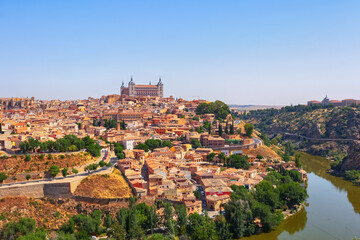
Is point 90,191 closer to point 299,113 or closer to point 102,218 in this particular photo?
point 102,218

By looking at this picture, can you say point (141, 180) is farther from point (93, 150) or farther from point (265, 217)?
point (265, 217)

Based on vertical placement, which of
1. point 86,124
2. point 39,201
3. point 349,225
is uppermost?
point 86,124

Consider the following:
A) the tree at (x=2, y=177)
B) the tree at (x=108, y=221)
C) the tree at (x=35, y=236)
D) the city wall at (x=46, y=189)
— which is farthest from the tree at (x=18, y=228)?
the tree at (x=2, y=177)

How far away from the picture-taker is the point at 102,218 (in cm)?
1727

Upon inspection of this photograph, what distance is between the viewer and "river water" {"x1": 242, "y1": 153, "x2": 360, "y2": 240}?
1744 cm

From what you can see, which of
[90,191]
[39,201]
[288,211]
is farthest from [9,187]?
[288,211]

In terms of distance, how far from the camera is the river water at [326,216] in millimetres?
17438

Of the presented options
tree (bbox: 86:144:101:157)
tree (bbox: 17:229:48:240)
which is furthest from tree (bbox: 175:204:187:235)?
tree (bbox: 86:144:101:157)

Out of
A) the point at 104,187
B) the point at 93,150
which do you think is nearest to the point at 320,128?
the point at 93,150

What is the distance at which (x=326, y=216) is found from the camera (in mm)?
20125

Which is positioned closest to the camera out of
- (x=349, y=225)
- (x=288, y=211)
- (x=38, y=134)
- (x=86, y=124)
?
(x=349, y=225)

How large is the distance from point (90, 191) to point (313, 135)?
39597 mm

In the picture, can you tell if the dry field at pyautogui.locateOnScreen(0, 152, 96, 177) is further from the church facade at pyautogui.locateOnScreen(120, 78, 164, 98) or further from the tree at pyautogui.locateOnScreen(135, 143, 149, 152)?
the church facade at pyautogui.locateOnScreen(120, 78, 164, 98)

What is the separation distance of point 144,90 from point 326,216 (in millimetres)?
55721
